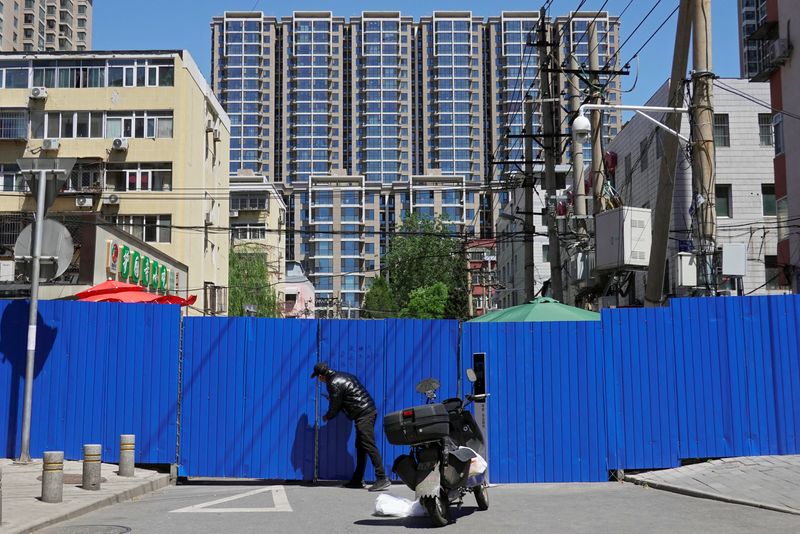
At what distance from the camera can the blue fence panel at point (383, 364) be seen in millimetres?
12328

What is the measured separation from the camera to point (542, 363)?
12.3m

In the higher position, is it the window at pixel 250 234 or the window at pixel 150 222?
the window at pixel 250 234

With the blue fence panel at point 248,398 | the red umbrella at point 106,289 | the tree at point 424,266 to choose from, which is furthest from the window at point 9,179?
the tree at point 424,266

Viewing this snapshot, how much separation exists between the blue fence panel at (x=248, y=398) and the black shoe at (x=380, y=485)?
1.11 m

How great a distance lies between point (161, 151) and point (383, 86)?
11304 cm

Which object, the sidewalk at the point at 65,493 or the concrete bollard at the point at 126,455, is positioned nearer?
the sidewalk at the point at 65,493

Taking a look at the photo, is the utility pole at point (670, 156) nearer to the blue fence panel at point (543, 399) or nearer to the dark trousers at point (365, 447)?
the blue fence panel at point (543, 399)

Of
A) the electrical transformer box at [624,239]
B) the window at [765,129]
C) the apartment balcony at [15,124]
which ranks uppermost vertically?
the apartment balcony at [15,124]

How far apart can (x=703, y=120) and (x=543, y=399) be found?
4.87 meters

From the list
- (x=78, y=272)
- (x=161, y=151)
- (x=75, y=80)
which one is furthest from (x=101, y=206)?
(x=78, y=272)

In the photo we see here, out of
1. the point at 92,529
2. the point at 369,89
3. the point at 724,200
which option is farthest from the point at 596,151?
the point at 369,89

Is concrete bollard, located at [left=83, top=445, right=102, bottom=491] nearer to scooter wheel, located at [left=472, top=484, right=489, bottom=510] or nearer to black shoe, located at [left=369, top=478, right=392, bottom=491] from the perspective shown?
black shoe, located at [left=369, top=478, right=392, bottom=491]

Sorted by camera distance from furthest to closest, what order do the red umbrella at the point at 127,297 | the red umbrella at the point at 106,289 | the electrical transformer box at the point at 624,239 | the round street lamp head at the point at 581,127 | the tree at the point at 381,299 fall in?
the tree at the point at 381,299 < the electrical transformer box at the point at 624,239 < the round street lamp head at the point at 581,127 < the red umbrella at the point at 106,289 < the red umbrella at the point at 127,297

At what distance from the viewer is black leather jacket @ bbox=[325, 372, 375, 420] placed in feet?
38.3
